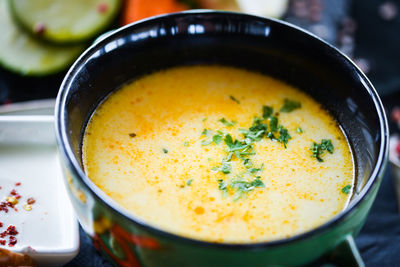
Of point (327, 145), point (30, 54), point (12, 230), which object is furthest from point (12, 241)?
point (30, 54)

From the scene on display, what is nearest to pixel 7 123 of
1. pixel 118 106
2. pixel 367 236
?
pixel 118 106

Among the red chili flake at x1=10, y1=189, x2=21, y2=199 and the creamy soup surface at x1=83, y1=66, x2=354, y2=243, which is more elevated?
the creamy soup surface at x1=83, y1=66, x2=354, y2=243

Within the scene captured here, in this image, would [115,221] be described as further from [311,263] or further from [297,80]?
[297,80]

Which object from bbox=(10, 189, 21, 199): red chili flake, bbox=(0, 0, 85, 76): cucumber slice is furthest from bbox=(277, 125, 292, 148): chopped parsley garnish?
bbox=(0, 0, 85, 76): cucumber slice

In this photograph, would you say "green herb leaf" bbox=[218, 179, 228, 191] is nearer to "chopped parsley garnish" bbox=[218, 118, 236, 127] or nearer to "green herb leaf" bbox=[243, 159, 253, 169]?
"green herb leaf" bbox=[243, 159, 253, 169]

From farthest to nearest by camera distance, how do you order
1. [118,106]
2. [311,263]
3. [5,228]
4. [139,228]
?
1. [118,106]
2. [5,228]
3. [311,263]
4. [139,228]

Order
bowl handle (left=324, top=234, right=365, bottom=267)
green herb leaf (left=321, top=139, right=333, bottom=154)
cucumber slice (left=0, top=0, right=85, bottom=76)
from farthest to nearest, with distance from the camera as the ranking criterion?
cucumber slice (left=0, top=0, right=85, bottom=76) → green herb leaf (left=321, top=139, right=333, bottom=154) → bowl handle (left=324, top=234, right=365, bottom=267)

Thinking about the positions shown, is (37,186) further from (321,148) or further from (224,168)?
(321,148)
